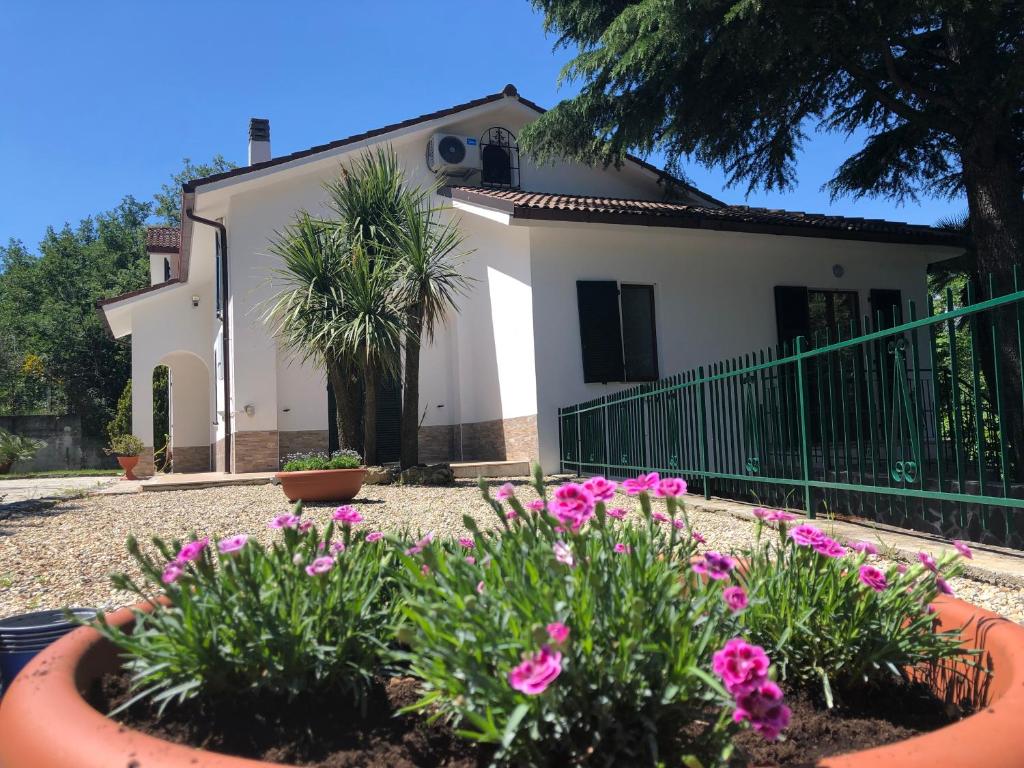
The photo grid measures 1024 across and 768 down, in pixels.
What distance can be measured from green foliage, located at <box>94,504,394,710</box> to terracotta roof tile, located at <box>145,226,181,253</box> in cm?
1818

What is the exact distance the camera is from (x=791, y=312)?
12.4 metres

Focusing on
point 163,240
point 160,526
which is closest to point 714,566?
point 160,526

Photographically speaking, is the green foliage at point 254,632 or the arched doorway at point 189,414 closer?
the green foliage at point 254,632

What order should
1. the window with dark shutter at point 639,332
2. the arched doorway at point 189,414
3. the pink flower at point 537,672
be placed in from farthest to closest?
the arched doorway at point 189,414 < the window with dark shutter at point 639,332 < the pink flower at point 537,672

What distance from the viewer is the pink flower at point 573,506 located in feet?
5.16

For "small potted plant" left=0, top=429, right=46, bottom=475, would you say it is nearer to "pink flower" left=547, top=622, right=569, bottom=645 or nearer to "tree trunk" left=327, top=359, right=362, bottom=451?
"tree trunk" left=327, top=359, right=362, bottom=451

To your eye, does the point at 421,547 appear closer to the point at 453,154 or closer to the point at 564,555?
the point at 564,555

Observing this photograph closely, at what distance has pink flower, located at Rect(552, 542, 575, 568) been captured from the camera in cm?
150

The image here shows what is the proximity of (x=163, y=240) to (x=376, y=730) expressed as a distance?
810 inches

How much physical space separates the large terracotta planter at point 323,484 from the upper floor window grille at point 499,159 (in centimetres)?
740

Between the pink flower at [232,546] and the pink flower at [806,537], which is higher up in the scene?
the pink flower at [232,546]

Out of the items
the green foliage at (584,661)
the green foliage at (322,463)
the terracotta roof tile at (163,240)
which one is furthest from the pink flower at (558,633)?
the terracotta roof tile at (163,240)

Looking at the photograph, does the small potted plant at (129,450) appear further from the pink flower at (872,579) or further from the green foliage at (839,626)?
the pink flower at (872,579)

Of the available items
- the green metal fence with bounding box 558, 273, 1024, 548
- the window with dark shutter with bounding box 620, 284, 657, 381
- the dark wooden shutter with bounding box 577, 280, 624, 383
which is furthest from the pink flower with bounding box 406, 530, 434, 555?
the window with dark shutter with bounding box 620, 284, 657, 381
